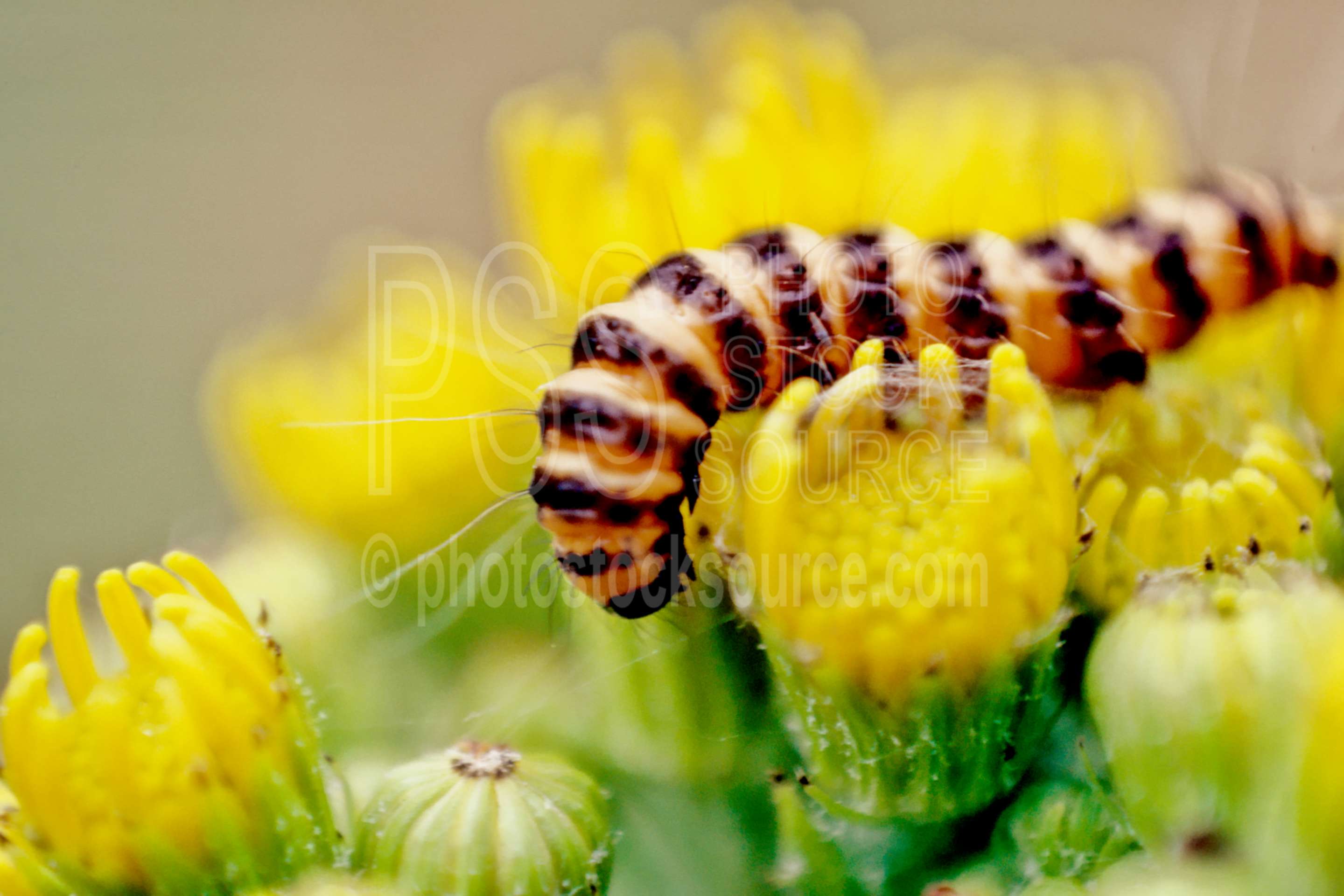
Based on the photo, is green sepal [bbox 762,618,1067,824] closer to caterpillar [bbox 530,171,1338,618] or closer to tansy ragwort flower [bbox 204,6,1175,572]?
caterpillar [bbox 530,171,1338,618]

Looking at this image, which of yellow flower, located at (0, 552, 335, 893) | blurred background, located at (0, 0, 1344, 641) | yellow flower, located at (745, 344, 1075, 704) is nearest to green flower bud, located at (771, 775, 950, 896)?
yellow flower, located at (745, 344, 1075, 704)

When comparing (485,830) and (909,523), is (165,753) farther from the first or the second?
(909,523)

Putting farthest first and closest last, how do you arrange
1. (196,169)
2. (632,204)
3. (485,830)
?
(196,169) < (632,204) < (485,830)

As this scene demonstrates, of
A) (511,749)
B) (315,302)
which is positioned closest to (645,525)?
(511,749)

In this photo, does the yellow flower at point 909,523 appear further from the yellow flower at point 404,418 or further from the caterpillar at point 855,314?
the yellow flower at point 404,418

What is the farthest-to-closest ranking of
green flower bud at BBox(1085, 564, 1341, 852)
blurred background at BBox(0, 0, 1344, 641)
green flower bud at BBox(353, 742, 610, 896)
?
1. blurred background at BBox(0, 0, 1344, 641)
2. green flower bud at BBox(353, 742, 610, 896)
3. green flower bud at BBox(1085, 564, 1341, 852)

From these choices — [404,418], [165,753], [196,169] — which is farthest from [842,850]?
[196,169]

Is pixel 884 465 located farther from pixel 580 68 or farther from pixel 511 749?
pixel 580 68

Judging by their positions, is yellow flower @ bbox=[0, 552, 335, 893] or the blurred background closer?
yellow flower @ bbox=[0, 552, 335, 893]
